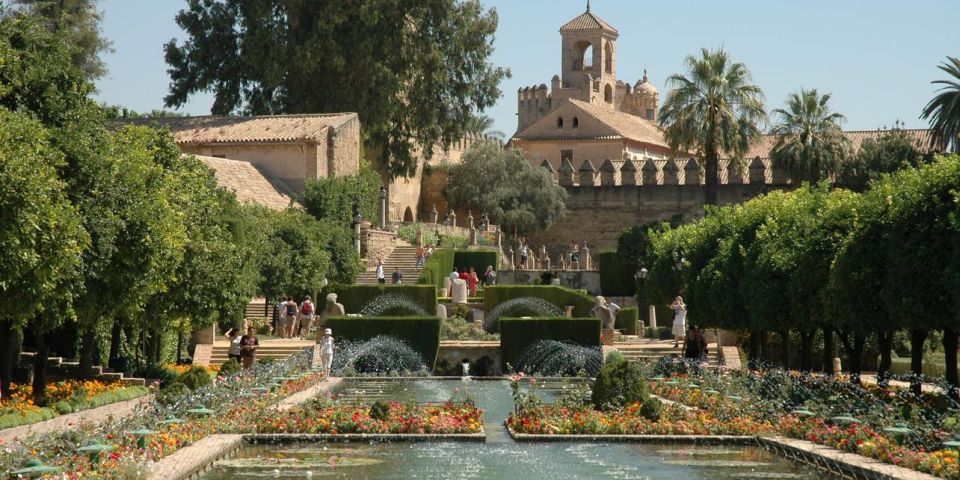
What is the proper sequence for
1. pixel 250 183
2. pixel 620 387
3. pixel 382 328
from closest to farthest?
pixel 620 387 → pixel 382 328 → pixel 250 183

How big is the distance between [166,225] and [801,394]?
358 inches

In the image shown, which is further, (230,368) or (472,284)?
(472,284)

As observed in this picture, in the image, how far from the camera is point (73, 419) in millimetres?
18562

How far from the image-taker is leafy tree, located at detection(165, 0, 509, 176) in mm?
50594

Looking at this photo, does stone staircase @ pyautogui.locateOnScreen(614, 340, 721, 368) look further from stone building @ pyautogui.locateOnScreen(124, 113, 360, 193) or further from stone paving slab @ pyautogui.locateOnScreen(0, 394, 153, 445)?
stone building @ pyautogui.locateOnScreen(124, 113, 360, 193)

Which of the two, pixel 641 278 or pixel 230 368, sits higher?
pixel 641 278

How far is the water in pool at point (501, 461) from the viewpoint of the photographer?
1530cm

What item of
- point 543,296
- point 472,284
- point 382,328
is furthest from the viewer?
point 472,284

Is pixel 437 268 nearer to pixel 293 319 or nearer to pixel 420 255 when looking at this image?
pixel 420 255

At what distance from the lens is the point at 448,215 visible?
62469 millimetres

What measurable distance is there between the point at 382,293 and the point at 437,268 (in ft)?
29.4

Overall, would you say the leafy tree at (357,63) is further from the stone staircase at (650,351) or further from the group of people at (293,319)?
the stone staircase at (650,351)

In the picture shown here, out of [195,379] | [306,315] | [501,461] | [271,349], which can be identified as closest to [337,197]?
[306,315]

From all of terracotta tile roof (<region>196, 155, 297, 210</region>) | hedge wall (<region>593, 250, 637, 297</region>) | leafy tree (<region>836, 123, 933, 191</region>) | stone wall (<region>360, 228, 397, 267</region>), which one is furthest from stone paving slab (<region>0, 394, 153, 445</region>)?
leafy tree (<region>836, 123, 933, 191</region>)
